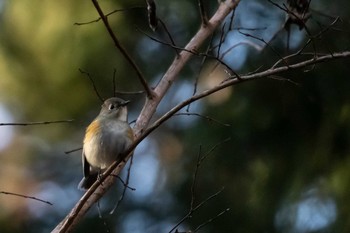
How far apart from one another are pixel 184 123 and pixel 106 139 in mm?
2237

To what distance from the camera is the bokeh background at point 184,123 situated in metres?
5.49

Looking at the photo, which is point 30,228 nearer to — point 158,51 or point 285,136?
point 158,51

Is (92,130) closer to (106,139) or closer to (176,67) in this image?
(106,139)

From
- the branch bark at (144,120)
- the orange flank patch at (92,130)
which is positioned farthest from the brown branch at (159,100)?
the orange flank patch at (92,130)

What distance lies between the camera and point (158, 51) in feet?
22.0

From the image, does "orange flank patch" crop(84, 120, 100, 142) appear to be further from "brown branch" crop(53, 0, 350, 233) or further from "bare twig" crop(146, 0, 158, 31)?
"bare twig" crop(146, 0, 158, 31)

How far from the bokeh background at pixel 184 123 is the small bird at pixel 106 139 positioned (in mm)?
451

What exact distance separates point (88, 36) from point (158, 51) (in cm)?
55

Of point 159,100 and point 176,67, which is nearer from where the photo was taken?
point 159,100

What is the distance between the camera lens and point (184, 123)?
6.67 metres

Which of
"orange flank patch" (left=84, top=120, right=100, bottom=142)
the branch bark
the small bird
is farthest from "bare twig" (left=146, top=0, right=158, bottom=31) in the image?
"orange flank patch" (left=84, top=120, right=100, bottom=142)

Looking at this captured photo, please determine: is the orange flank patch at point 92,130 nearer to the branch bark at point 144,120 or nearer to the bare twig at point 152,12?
the branch bark at point 144,120

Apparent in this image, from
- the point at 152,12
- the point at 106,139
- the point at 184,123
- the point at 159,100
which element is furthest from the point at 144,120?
Result: the point at 184,123

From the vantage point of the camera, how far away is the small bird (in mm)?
4426
